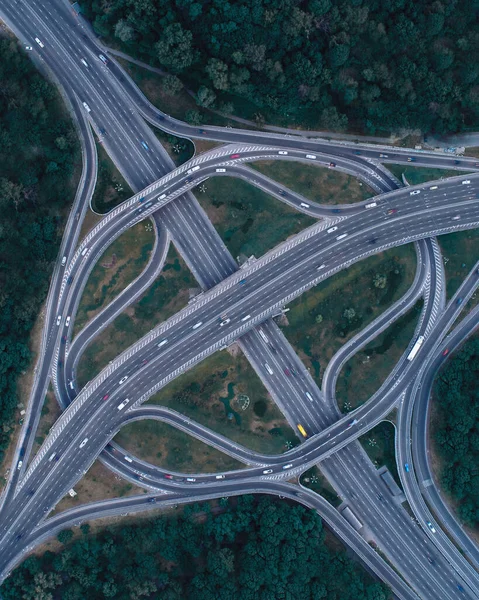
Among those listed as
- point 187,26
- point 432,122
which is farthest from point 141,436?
point 432,122

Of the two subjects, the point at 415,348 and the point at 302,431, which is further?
the point at 415,348

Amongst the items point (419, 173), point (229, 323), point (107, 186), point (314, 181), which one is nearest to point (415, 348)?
point (419, 173)

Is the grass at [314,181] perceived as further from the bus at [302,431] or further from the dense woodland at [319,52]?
the bus at [302,431]

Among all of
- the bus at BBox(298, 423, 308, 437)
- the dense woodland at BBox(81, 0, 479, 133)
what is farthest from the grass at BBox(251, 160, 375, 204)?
the bus at BBox(298, 423, 308, 437)

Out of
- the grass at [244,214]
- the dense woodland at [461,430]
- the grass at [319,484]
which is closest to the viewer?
the dense woodland at [461,430]

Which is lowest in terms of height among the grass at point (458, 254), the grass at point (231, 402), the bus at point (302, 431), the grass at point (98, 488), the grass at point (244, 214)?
the grass at point (98, 488)

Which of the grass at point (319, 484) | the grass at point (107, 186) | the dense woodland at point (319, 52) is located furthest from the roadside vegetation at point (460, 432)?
the grass at point (107, 186)

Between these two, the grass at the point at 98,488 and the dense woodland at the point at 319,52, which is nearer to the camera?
the dense woodland at the point at 319,52

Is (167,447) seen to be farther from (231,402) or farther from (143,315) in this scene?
(143,315)

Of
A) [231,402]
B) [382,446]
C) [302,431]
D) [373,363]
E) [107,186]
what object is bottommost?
[382,446]
